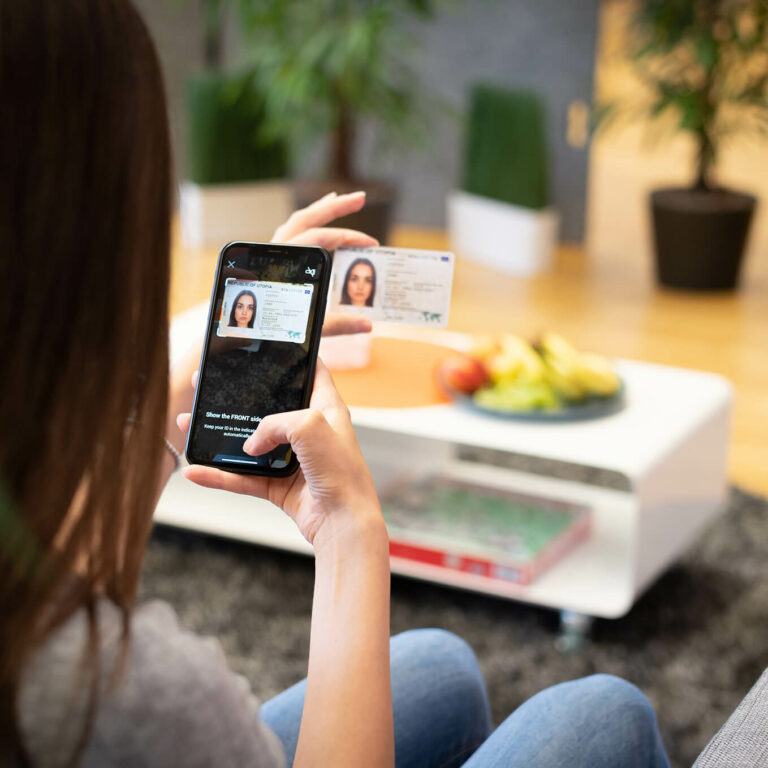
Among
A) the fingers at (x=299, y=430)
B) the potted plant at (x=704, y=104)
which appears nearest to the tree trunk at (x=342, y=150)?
the potted plant at (x=704, y=104)

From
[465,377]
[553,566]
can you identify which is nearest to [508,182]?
[465,377]

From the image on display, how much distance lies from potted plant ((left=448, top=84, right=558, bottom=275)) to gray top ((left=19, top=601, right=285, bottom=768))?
395 cm

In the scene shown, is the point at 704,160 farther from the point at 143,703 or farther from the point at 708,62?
the point at 143,703

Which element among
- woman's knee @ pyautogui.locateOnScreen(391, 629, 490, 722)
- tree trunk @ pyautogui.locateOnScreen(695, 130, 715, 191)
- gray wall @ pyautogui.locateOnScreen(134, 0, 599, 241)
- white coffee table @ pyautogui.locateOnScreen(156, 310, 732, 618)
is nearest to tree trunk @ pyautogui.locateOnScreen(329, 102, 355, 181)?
gray wall @ pyautogui.locateOnScreen(134, 0, 599, 241)

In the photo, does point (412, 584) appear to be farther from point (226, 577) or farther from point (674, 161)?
point (674, 161)

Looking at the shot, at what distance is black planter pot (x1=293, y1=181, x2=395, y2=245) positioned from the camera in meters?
4.13

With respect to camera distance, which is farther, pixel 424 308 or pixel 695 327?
pixel 695 327

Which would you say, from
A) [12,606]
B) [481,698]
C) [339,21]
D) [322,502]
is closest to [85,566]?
[12,606]

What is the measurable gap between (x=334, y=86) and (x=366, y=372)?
7.58 ft

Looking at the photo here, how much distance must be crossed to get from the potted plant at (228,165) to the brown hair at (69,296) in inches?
161

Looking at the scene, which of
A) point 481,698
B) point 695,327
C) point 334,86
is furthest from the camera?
point 334,86

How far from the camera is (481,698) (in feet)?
3.51

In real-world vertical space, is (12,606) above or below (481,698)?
above

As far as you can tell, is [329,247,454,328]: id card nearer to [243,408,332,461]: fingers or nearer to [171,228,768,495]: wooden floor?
[243,408,332,461]: fingers
